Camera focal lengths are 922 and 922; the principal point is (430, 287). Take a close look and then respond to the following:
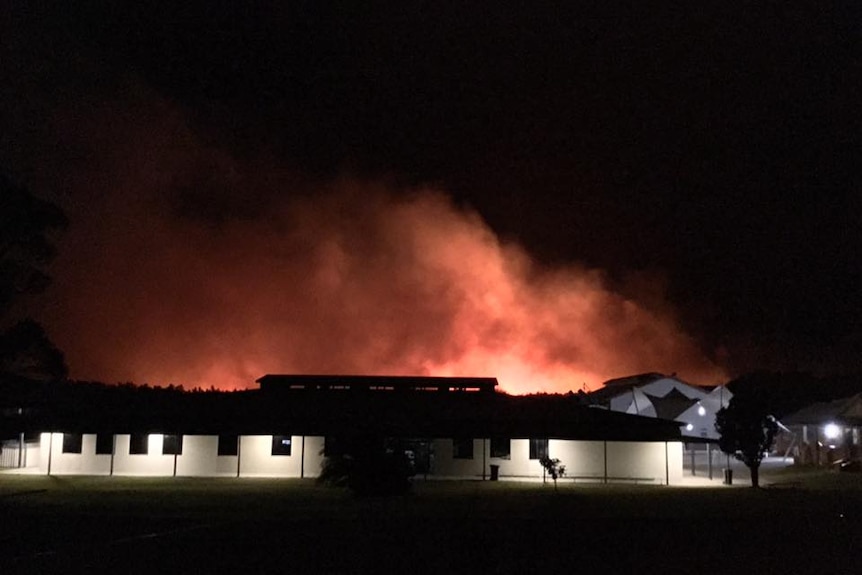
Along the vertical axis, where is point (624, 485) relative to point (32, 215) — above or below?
below

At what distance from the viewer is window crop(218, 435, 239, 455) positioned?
43281 mm

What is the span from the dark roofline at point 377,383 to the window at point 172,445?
10191 mm

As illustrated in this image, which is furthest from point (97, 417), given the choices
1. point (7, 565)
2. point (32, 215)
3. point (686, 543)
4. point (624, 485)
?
point (686, 543)

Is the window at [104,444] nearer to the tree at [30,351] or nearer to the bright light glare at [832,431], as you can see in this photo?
the tree at [30,351]

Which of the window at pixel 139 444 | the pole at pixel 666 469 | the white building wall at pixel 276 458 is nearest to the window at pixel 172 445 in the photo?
the window at pixel 139 444

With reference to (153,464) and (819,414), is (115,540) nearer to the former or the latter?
(153,464)

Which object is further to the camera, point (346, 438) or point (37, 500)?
point (346, 438)

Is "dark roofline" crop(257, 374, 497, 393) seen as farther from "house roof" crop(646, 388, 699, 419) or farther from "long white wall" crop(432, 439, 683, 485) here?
"house roof" crop(646, 388, 699, 419)

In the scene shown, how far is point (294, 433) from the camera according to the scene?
4216 centimetres

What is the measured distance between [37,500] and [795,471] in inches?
1515

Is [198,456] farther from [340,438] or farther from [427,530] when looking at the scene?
[427,530]

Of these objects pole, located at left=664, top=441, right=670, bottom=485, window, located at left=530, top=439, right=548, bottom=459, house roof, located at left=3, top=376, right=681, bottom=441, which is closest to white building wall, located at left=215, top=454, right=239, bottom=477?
house roof, located at left=3, top=376, right=681, bottom=441

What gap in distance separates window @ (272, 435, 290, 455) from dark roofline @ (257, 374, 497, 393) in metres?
9.51

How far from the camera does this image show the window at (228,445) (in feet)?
142
